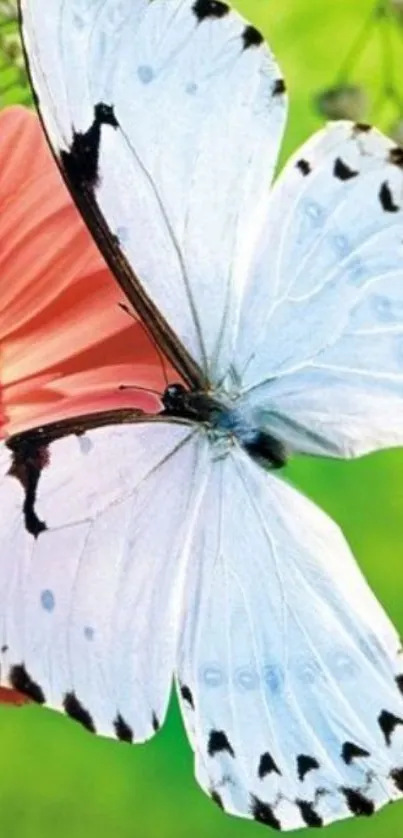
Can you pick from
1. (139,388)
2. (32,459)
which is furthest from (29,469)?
(139,388)

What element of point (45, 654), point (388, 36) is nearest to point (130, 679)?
point (45, 654)

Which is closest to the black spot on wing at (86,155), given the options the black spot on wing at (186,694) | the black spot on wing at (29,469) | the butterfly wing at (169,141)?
the butterfly wing at (169,141)

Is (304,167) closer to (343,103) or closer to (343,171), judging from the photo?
(343,171)

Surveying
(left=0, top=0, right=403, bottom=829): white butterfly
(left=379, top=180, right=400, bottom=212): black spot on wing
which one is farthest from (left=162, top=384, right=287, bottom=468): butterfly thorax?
(left=379, top=180, right=400, bottom=212): black spot on wing

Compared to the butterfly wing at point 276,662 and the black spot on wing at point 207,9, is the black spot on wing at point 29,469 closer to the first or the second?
the butterfly wing at point 276,662

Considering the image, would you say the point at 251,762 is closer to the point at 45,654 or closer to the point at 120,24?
the point at 45,654

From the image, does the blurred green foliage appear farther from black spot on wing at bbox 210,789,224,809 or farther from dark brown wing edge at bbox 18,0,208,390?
black spot on wing at bbox 210,789,224,809
